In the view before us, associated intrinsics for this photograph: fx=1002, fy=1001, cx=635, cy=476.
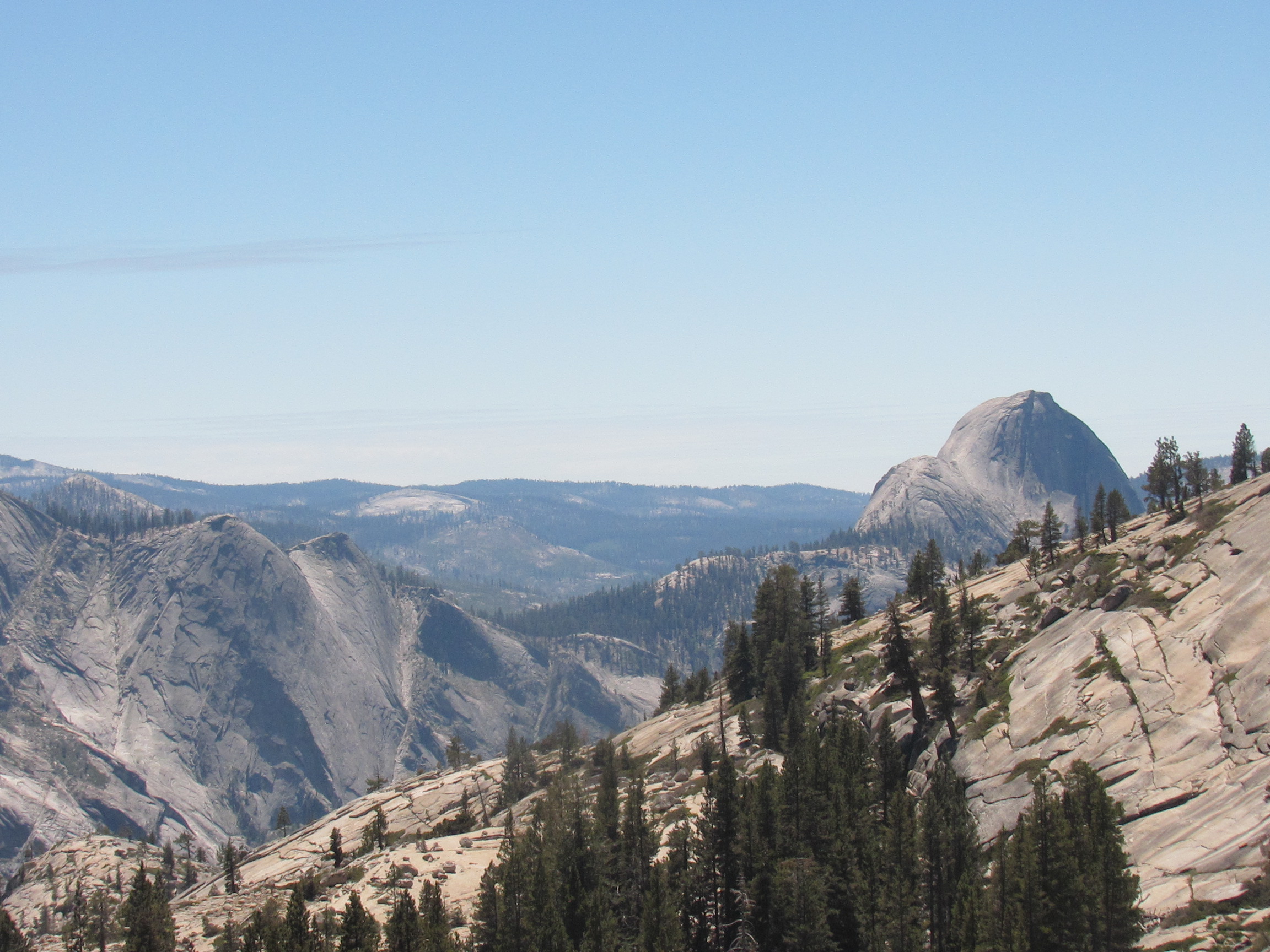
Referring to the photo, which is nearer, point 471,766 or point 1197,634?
point 1197,634

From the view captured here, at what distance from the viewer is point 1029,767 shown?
83.4 meters

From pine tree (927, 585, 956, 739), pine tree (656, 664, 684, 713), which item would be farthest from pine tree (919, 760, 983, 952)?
pine tree (656, 664, 684, 713)

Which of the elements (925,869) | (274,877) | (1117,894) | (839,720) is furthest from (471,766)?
(1117,894)

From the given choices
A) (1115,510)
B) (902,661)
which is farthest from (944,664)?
(1115,510)

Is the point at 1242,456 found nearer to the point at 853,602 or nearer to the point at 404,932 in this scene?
the point at 853,602

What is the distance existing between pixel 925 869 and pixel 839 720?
1238 inches

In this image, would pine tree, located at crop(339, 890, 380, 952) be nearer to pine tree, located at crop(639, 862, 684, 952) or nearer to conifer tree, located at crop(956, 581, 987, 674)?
pine tree, located at crop(639, 862, 684, 952)

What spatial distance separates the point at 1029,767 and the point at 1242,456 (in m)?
111

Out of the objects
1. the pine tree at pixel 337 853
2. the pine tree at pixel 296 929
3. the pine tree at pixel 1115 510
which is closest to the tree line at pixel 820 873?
the pine tree at pixel 296 929

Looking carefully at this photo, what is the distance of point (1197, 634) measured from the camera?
8544 centimetres

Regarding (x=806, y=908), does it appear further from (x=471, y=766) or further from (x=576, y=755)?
(x=471, y=766)

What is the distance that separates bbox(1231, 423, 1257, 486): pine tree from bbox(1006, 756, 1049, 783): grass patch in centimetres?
10019

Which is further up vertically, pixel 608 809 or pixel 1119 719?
pixel 1119 719

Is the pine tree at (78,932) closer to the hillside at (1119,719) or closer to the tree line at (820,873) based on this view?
the hillside at (1119,719)
